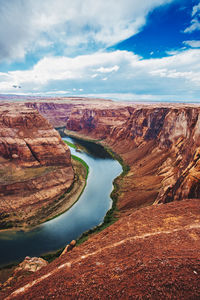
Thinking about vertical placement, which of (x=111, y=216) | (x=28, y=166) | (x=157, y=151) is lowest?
(x=111, y=216)

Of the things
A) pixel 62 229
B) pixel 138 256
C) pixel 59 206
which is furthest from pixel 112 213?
pixel 138 256

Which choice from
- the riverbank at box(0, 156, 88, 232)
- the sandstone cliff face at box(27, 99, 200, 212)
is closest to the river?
the riverbank at box(0, 156, 88, 232)

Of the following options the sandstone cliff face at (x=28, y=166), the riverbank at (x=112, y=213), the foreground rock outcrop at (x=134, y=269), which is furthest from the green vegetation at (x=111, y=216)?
the foreground rock outcrop at (x=134, y=269)

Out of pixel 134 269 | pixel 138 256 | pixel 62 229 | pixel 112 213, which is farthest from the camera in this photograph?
pixel 112 213

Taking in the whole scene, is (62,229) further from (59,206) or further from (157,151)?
(157,151)

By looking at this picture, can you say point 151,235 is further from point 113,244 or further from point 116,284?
point 116,284

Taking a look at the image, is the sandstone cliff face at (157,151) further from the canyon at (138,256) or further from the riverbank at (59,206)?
the riverbank at (59,206)
